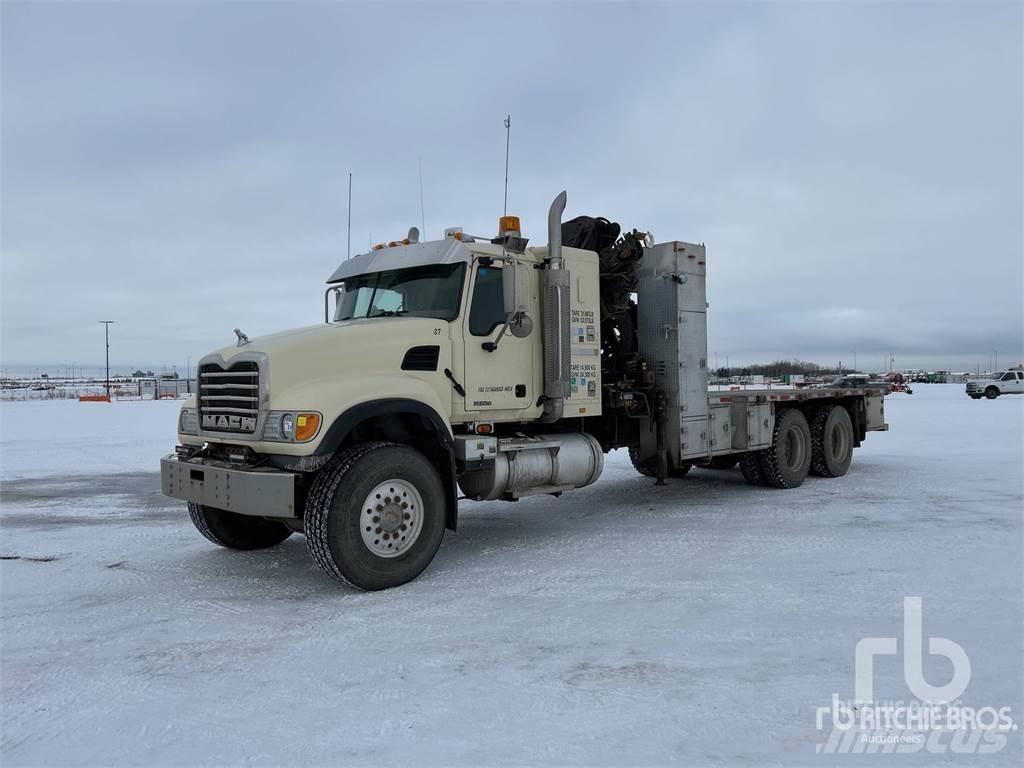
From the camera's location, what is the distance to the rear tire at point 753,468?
10873 mm

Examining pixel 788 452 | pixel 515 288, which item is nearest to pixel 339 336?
pixel 515 288

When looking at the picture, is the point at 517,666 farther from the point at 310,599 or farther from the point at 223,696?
the point at 310,599

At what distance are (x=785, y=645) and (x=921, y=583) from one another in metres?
1.89

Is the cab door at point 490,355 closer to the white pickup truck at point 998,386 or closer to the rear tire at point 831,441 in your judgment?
the rear tire at point 831,441

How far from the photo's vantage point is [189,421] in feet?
22.3

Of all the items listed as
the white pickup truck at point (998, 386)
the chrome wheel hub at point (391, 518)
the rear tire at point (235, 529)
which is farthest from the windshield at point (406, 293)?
the white pickup truck at point (998, 386)

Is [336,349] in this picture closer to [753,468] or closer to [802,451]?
[753,468]

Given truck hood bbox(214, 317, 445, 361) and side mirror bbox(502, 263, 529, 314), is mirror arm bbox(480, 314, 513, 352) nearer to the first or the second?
side mirror bbox(502, 263, 529, 314)

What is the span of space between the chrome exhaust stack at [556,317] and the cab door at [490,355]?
274 mm

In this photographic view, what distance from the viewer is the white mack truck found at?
5805mm

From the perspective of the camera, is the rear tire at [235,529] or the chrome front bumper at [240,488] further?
the rear tire at [235,529]

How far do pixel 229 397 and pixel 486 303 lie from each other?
2382mm

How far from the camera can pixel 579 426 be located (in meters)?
8.53

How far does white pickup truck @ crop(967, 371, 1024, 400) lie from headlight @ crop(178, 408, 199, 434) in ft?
135
